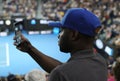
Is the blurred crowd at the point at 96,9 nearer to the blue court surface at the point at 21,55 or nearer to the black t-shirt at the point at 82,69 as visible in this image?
the blue court surface at the point at 21,55

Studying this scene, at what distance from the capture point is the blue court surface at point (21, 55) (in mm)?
11875

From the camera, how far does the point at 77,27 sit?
7.24 feet

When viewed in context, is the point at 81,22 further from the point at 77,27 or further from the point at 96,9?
the point at 96,9

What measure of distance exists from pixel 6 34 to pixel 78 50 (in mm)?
10305

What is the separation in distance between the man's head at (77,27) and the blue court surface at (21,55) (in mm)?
9382

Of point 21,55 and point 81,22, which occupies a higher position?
point 81,22

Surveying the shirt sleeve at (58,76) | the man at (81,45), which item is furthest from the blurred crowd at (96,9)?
the shirt sleeve at (58,76)

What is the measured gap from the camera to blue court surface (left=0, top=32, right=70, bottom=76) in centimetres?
1188

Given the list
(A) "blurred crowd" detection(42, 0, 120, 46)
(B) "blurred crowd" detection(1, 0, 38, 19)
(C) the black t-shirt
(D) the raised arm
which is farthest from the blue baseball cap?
(B) "blurred crowd" detection(1, 0, 38, 19)

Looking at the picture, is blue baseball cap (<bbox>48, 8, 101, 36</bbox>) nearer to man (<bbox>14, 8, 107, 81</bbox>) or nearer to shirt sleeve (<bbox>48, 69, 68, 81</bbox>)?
man (<bbox>14, 8, 107, 81</bbox>)

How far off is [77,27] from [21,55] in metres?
10.1

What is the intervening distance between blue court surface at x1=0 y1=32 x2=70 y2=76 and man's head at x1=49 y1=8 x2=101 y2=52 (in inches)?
369

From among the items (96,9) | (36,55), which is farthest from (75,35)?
(96,9)

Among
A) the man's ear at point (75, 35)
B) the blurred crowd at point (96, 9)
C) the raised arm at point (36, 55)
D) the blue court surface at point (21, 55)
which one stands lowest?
the blurred crowd at point (96, 9)
